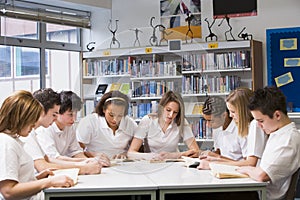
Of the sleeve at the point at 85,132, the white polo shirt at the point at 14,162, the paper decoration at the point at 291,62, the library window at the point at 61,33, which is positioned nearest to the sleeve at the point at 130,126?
the sleeve at the point at 85,132

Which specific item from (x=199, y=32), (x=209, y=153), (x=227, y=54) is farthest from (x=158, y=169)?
(x=199, y=32)

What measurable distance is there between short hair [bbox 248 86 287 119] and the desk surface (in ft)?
1.34

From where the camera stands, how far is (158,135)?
3.82 m

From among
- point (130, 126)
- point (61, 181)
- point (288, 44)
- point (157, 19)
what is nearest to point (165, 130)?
point (130, 126)

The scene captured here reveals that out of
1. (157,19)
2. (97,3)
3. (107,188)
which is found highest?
(97,3)

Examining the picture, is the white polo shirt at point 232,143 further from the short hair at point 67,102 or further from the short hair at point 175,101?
the short hair at point 67,102

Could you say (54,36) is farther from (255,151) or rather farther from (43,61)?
(255,151)

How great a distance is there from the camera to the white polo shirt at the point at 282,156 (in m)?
2.57

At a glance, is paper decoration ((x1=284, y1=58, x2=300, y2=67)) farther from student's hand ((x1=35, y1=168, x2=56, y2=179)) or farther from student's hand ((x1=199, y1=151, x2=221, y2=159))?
student's hand ((x1=35, y1=168, x2=56, y2=179))

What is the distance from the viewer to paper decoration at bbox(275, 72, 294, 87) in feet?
19.1

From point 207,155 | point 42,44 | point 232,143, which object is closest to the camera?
point 232,143

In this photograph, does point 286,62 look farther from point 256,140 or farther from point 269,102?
point 269,102

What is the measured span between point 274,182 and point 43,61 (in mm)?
4782

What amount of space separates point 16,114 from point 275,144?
1.40m
